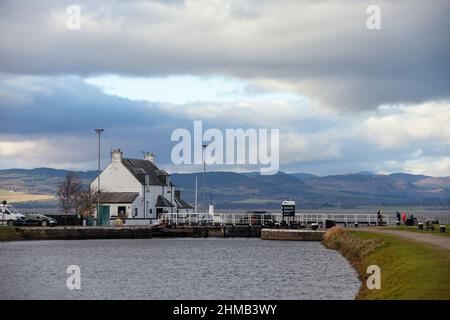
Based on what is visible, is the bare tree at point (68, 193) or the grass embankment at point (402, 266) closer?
the grass embankment at point (402, 266)

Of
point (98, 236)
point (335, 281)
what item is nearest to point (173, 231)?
point (98, 236)

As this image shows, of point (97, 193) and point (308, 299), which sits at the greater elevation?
point (97, 193)

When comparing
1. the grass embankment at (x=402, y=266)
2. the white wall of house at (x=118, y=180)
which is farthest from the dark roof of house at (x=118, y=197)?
the grass embankment at (x=402, y=266)

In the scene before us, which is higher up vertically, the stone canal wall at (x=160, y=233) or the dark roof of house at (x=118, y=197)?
the dark roof of house at (x=118, y=197)

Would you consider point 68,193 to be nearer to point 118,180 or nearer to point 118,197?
point 118,180

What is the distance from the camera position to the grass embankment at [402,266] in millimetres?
35250

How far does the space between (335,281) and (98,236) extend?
56513 millimetres

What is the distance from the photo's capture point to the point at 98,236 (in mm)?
104562

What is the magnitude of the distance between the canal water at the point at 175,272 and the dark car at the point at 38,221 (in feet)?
56.5

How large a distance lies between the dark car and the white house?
1318 centimetres

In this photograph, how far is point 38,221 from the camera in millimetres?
110438

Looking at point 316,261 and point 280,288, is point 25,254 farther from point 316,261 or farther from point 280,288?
point 280,288

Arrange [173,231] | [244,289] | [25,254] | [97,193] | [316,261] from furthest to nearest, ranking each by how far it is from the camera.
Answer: [97,193]
[173,231]
[25,254]
[316,261]
[244,289]

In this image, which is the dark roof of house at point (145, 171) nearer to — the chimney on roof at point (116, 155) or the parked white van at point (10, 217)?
the chimney on roof at point (116, 155)
